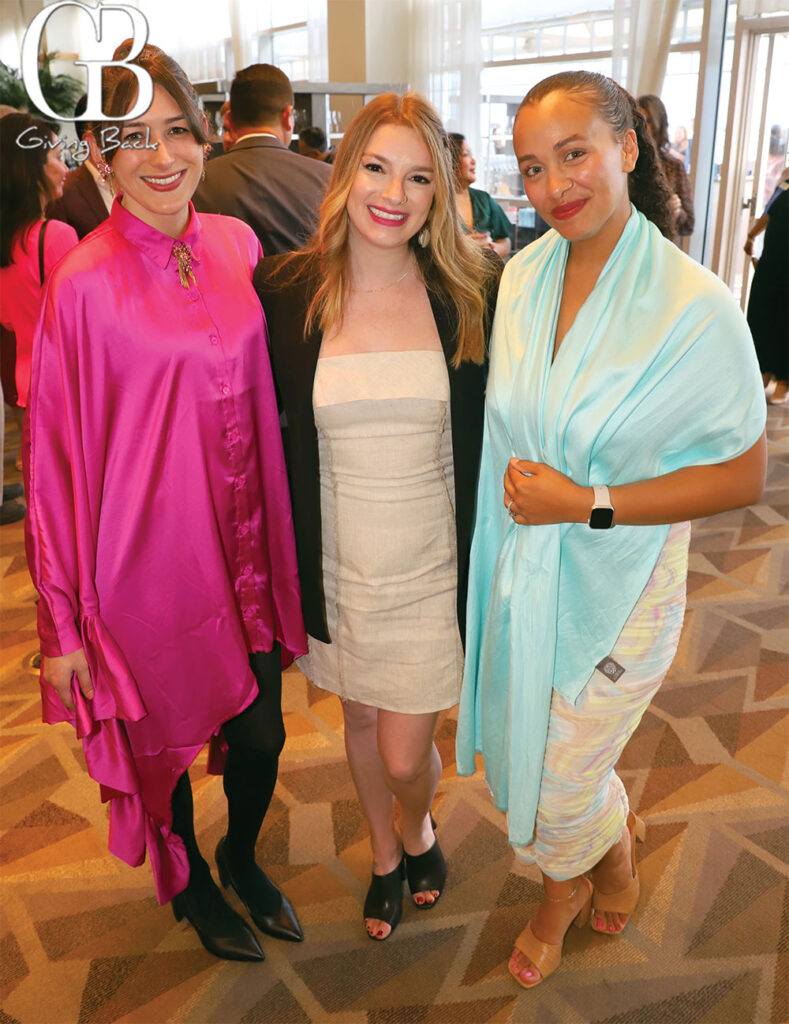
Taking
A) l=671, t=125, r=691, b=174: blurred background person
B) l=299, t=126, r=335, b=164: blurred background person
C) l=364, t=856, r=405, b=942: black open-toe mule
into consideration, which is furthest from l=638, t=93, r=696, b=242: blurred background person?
l=364, t=856, r=405, b=942: black open-toe mule

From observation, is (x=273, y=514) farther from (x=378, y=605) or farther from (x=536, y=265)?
(x=536, y=265)

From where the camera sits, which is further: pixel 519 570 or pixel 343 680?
pixel 343 680

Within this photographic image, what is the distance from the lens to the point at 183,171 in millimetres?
1536

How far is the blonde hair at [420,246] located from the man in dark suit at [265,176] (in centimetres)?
143

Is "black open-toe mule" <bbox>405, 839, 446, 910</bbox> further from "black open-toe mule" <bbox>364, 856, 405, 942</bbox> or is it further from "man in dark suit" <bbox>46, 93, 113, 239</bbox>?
"man in dark suit" <bbox>46, 93, 113, 239</bbox>

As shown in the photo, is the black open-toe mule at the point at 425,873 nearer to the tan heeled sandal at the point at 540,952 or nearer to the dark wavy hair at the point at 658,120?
the tan heeled sandal at the point at 540,952

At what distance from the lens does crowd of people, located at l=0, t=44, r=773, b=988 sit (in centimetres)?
145

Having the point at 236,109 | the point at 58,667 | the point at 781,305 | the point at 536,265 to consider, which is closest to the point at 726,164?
the point at 781,305

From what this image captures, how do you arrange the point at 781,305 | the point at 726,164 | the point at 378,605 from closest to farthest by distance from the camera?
the point at 378,605 → the point at 781,305 → the point at 726,164

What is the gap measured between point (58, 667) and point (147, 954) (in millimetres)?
810

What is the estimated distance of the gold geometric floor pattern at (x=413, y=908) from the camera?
1.83 m

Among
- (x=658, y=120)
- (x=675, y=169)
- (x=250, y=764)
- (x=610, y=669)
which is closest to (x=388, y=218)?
(x=610, y=669)

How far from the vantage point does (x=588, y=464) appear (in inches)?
58.7

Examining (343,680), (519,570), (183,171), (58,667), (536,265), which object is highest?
(183,171)
